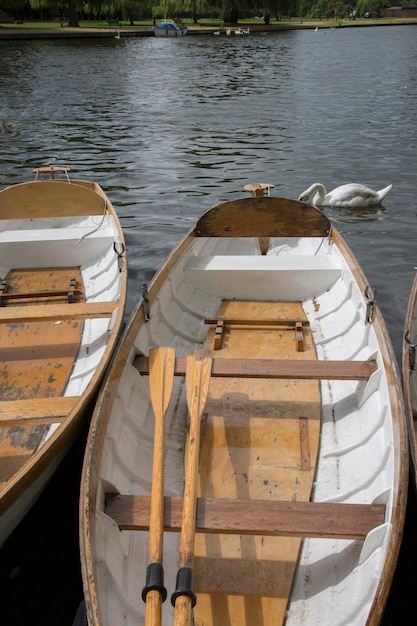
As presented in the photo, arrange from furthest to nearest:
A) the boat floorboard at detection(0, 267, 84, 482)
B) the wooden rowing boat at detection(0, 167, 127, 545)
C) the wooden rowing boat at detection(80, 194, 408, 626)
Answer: the boat floorboard at detection(0, 267, 84, 482) → the wooden rowing boat at detection(0, 167, 127, 545) → the wooden rowing boat at detection(80, 194, 408, 626)

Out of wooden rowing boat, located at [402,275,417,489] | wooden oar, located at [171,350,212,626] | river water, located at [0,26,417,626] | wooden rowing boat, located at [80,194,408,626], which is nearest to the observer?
wooden oar, located at [171,350,212,626]

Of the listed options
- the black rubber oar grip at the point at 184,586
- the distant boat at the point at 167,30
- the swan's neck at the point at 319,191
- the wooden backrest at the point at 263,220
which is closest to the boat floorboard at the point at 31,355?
the wooden backrest at the point at 263,220

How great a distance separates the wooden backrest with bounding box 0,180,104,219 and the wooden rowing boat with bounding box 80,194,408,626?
205 cm

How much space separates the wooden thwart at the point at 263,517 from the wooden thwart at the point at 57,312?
95.6 inches

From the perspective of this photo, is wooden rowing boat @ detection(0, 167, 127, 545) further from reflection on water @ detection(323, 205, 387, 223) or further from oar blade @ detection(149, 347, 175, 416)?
reflection on water @ detection(323, 205, 387, 223)

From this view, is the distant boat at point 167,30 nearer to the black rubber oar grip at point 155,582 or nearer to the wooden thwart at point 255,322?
the wooden thwart at point 255,322

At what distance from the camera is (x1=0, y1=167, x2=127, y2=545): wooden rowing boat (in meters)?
4.15

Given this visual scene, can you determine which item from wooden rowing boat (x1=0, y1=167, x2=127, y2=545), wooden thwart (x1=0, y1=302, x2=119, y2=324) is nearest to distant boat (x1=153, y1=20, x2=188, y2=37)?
wooden rowing boat (x1=0, y1=167, x2=127, y2=545)

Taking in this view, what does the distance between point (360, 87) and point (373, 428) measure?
79.8ft

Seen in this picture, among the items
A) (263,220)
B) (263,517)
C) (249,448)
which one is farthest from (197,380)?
(263,220)

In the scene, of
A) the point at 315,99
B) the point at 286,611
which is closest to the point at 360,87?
the point at 315,99

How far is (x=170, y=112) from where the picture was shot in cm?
2103

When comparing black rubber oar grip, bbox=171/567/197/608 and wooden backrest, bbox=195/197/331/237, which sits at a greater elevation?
wooden backrest, bbox=195/197/331/237

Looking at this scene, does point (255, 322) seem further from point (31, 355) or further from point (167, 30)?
point (167, 30)
